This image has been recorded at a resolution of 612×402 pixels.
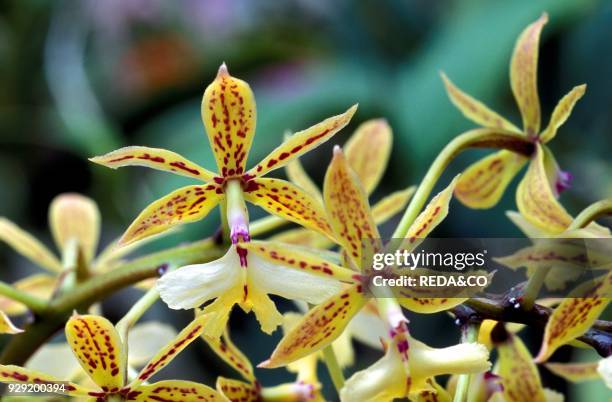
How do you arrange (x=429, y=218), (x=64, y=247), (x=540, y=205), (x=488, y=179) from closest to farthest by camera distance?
1. (x=429, y=218)
2. (x=540, y=205)
3. (x=488, y=179)
4. (x=64, y=247)

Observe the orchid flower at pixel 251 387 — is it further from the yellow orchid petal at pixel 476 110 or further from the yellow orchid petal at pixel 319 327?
the yellow orchid petal at pixel 476 110

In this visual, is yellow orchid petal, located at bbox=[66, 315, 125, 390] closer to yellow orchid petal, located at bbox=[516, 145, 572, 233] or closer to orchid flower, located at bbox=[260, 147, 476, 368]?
orchid flower, located at bbox=[260, 147, 476, 368]

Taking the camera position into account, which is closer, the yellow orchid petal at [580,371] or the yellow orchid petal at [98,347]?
the yellow orchid petal at [98,347]

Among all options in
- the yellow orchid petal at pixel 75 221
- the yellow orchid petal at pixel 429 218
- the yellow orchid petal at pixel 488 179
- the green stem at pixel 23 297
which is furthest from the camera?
the yellow orchid petal at pixel 75 221

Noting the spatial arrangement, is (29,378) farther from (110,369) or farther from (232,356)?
(232,356)

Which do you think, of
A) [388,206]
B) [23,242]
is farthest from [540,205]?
[23,242]

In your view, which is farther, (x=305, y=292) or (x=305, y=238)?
(x=305, y=238)

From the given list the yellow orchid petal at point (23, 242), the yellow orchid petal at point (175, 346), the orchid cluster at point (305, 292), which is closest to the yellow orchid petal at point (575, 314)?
the orchid cluster at point (305, 292)
